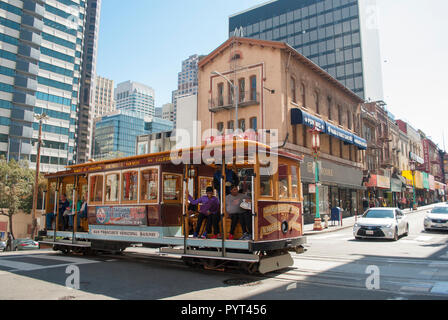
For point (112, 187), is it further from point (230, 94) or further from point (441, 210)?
point (230, 94)

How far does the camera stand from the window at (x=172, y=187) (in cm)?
1009

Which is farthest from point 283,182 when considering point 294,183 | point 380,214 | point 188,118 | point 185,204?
point 188,118

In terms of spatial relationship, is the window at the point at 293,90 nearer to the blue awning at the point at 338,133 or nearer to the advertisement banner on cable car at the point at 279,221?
the blue awning at the point at 338,133

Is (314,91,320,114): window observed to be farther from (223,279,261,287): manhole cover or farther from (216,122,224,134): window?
(223,279,261,287): manhole cover

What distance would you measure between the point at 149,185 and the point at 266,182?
147 inches

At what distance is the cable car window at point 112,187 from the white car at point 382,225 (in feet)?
36.7

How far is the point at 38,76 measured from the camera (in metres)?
67.4

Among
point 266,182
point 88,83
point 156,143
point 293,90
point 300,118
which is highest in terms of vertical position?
point 88,83

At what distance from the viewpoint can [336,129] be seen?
32031mm

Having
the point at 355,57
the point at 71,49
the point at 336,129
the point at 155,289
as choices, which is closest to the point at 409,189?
the point at 355,57

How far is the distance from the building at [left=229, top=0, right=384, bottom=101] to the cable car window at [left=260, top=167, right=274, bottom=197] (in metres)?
58.9

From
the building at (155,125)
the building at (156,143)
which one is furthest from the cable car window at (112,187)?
the building at (155,125)
